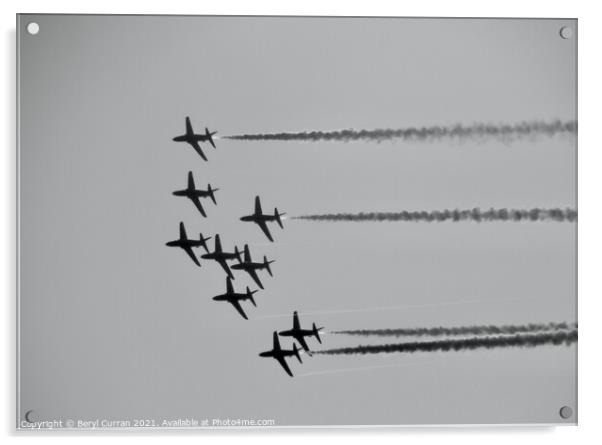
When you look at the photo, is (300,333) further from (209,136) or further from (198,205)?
(209,136)

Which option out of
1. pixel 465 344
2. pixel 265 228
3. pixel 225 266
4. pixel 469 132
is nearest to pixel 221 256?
pixel 225 266

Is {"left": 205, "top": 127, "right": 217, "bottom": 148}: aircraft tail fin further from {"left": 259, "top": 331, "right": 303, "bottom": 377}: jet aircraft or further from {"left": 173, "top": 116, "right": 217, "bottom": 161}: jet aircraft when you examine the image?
{"left": 259, "top": 331, "right": 303, "bottom": 377}: jet aircraft

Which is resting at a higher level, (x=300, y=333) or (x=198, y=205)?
(x=198, y=205)

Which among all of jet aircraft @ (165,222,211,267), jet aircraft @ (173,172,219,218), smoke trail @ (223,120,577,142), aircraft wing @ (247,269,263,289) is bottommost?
aircraft wing @ (247,269,263,289)

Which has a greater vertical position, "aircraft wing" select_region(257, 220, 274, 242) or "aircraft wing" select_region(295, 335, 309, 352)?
"aircraft wing" select_region(257, 220, 274, 242)

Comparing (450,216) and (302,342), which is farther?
(450,216)

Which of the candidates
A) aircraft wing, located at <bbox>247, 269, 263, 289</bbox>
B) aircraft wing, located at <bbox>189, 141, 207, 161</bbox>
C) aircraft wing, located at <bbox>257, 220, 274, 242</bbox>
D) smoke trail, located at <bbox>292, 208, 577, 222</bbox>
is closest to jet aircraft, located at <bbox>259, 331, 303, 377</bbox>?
aircraft wing, located at <bbox>247, 269, 263, 289</bbox>

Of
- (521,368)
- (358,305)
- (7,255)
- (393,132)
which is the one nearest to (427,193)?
(393,132)

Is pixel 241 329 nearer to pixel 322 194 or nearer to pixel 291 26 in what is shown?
pixel 322 194
